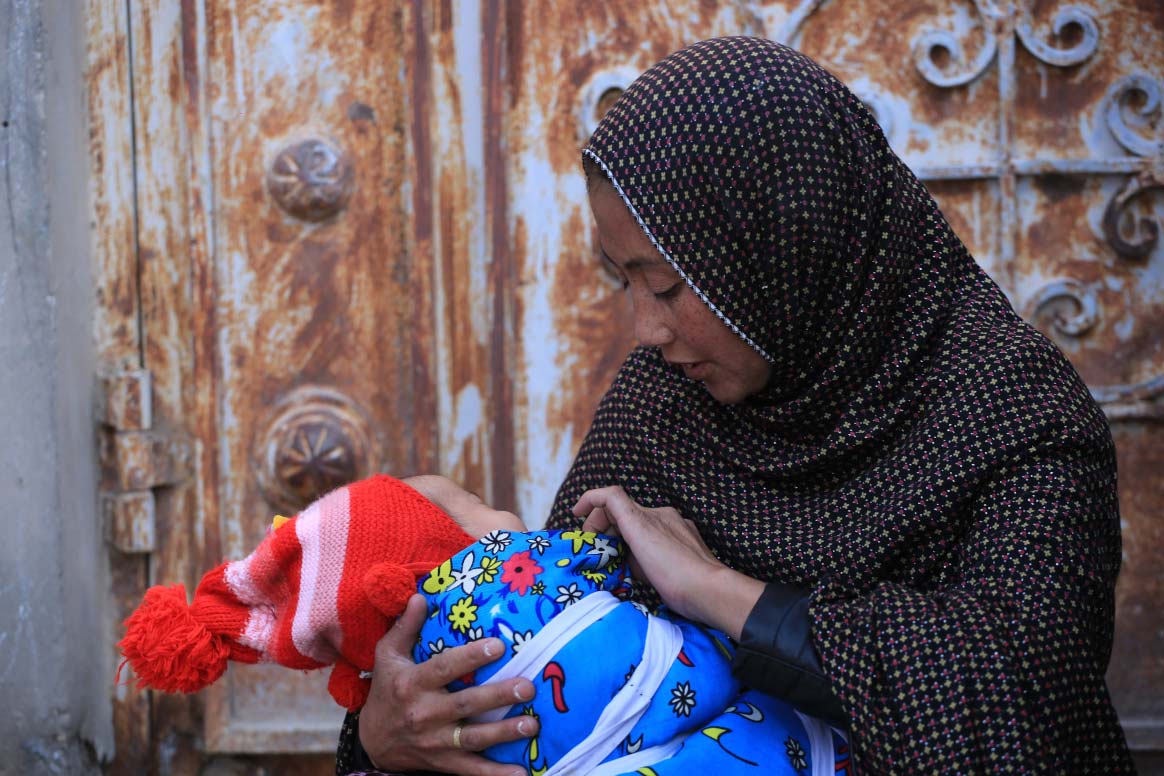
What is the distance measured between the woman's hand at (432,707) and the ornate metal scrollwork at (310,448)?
1131 mm

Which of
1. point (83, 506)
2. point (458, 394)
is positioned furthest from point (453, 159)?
point (83, 506)

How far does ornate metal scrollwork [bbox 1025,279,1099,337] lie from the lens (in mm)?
2621

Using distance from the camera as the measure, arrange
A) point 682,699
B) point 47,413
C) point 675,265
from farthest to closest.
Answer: point 47,413
point 675,265
point 682,699

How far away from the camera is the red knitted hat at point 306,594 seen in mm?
1523

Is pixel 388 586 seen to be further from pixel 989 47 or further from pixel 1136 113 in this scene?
pixel 1136 113

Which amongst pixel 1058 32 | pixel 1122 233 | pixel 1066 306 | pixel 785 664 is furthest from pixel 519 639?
pixel 1058 32

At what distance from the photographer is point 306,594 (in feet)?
A: 5.03

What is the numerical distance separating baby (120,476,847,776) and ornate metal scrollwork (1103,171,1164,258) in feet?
5.29

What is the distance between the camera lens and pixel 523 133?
2754 mm

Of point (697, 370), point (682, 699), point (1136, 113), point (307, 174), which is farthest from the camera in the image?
point (307, 174)

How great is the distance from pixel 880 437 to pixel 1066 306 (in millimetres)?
1220

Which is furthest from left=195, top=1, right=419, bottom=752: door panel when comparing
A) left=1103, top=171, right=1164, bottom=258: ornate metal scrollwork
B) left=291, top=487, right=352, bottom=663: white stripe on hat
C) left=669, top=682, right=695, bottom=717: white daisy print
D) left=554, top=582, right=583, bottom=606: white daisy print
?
left=1103, top=171, right=1164, bottom=258: ornate metal scrollwork

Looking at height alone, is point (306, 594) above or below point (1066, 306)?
below

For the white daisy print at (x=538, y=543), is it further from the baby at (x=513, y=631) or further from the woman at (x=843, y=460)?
the woman at (x=843, y=460)
